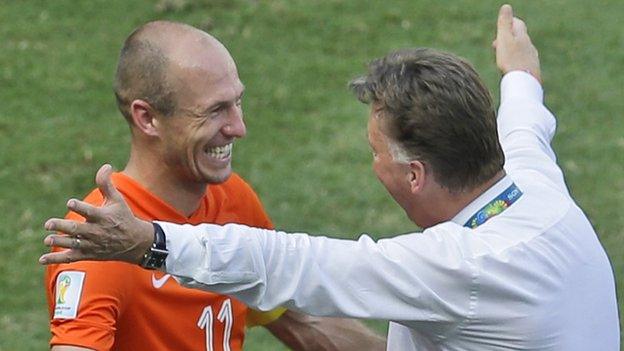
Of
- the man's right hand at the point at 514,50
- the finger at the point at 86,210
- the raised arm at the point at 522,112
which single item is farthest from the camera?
the man's right hand at the point at 514,50

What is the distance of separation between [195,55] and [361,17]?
21.9 feet

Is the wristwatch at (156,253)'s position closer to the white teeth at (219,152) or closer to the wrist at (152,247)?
the wrist at (152,247)

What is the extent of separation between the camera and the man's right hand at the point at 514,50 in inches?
190

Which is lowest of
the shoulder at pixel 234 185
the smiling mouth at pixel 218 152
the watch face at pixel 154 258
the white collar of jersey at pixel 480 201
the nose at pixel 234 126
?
the watch face at pixel 154 258

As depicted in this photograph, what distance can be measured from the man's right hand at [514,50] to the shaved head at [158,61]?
3.10ft

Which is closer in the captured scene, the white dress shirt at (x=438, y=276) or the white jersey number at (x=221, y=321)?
the white dress shirt at (x=438, y=276)

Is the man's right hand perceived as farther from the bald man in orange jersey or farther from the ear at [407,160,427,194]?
the ear at [407,160,427,194]

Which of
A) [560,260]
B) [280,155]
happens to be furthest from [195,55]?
[280,155]

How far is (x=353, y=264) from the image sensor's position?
12.0ft

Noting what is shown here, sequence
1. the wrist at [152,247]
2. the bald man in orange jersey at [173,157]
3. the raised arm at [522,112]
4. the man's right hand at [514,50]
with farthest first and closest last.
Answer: the man's right hand at [514,50]
the bald man in orange jersey at [173,157]
the raised arm at [522,112]
the wrist at [152,247]

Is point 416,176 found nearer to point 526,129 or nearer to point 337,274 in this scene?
point 337,274

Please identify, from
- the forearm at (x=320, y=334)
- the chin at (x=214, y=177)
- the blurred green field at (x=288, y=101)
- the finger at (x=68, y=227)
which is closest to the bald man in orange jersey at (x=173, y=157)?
the chin at (x=214, y=177)

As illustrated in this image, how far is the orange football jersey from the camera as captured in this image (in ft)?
13.7

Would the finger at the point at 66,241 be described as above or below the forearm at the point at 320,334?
above
